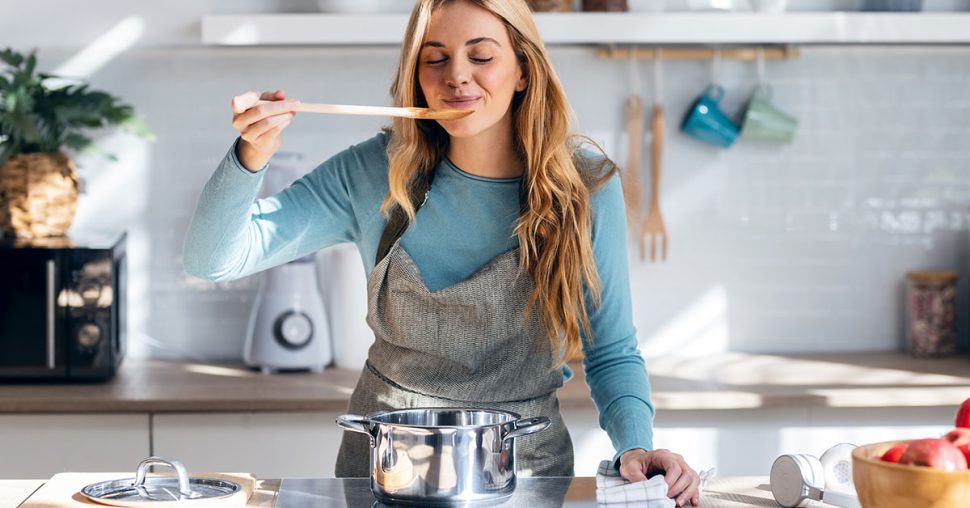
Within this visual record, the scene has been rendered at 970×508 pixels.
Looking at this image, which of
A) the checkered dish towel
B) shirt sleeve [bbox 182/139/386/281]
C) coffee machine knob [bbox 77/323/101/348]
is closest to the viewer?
the checkered dish towel

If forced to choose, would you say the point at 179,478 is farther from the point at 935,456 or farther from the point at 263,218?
the point at 935,456

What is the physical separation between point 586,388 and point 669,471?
1310 millimetres

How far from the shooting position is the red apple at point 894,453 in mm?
1168

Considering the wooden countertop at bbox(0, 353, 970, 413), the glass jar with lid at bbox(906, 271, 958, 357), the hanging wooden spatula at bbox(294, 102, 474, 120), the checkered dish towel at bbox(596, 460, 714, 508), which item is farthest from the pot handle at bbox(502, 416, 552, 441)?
the glass jar with lid at bbox(906, 271, 958, 357)

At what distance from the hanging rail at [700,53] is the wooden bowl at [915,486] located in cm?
210

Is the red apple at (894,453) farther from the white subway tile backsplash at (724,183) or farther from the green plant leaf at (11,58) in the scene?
the green plant leaf at (11,58)

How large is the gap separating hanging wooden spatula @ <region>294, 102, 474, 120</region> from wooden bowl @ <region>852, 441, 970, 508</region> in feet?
2.33

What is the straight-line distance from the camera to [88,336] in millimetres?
2734

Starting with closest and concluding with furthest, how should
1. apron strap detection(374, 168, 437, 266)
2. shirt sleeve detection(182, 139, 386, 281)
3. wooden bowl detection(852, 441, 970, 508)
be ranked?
wooden bowl detection(852, 441, 970, 508)
shirt sleeve detection(182, 139, 386, 281)
apron strap detection(374, 168, 437, 266)

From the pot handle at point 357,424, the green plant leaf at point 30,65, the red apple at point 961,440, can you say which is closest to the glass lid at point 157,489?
the pot handle at point 357,424

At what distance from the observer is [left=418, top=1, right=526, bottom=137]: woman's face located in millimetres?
1743

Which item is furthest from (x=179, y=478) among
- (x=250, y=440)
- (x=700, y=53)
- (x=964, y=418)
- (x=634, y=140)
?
(x=700, y=53)

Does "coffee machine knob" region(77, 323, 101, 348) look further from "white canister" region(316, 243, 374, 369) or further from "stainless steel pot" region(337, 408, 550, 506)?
"stainless steel pot" region(337, 408, 550, 506)

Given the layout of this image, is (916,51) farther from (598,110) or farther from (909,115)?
(598,110)
